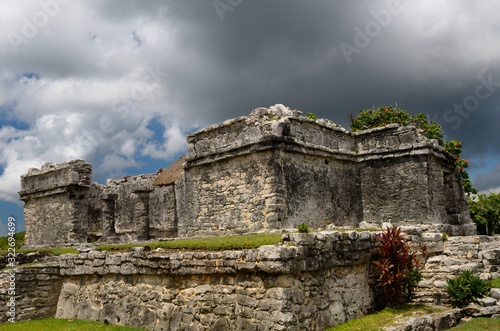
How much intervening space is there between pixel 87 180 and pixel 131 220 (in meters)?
3.75

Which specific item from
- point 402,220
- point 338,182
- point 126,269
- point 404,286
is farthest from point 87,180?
point 404,286

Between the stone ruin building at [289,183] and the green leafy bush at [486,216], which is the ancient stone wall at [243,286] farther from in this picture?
the green leafy bush at [486,216]

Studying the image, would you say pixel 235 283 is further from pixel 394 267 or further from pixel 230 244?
pixel 394 267

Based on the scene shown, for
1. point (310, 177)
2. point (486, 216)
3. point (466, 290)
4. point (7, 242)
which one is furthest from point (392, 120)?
point (7, 242)

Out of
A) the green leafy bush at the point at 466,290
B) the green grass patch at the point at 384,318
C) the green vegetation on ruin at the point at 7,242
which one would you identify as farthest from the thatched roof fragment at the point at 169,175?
the green leafy bush at the point at 466,290

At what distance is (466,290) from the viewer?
7.63 meters

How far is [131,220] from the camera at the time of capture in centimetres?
1916

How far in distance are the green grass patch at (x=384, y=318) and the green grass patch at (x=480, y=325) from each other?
54cm

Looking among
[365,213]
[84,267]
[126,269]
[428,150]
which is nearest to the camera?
[126,269]

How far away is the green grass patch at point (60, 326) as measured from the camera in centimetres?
836

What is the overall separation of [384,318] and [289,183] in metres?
4.28

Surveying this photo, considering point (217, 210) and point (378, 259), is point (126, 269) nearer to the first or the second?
point (217, 210)

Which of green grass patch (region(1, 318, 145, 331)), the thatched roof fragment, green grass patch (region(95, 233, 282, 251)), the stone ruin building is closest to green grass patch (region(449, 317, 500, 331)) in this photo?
green grass patch (region(95, 233, 282, 251))

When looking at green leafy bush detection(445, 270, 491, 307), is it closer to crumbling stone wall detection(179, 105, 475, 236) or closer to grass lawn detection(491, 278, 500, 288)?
grass lawn detection(491, 278, 500, 288)
